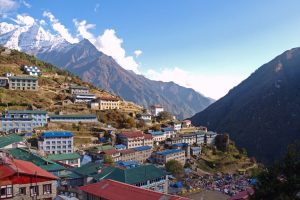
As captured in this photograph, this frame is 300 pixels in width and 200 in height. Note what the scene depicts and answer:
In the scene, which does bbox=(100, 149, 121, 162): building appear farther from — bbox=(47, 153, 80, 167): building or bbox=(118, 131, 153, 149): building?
bbox=(118, 131, 153, 149): building

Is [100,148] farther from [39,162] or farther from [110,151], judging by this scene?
[39,162]

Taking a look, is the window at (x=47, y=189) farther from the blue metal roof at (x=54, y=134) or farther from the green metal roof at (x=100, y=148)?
the green metal roof at (x=100, y=148)

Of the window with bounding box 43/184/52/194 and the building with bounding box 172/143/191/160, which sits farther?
the building with bounding box 172/143/191/160

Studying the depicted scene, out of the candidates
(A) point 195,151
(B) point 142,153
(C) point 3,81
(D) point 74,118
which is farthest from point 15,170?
(C) point 3,81

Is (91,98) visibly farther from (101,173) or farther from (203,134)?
(101,173)

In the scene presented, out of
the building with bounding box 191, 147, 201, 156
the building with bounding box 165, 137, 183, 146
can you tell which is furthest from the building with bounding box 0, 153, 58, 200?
the building with bounding box 191, 147, 201, 156

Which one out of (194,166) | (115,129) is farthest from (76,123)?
(194,166)

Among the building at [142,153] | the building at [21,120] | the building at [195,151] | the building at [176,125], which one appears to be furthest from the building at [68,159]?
the building at [176,125]
